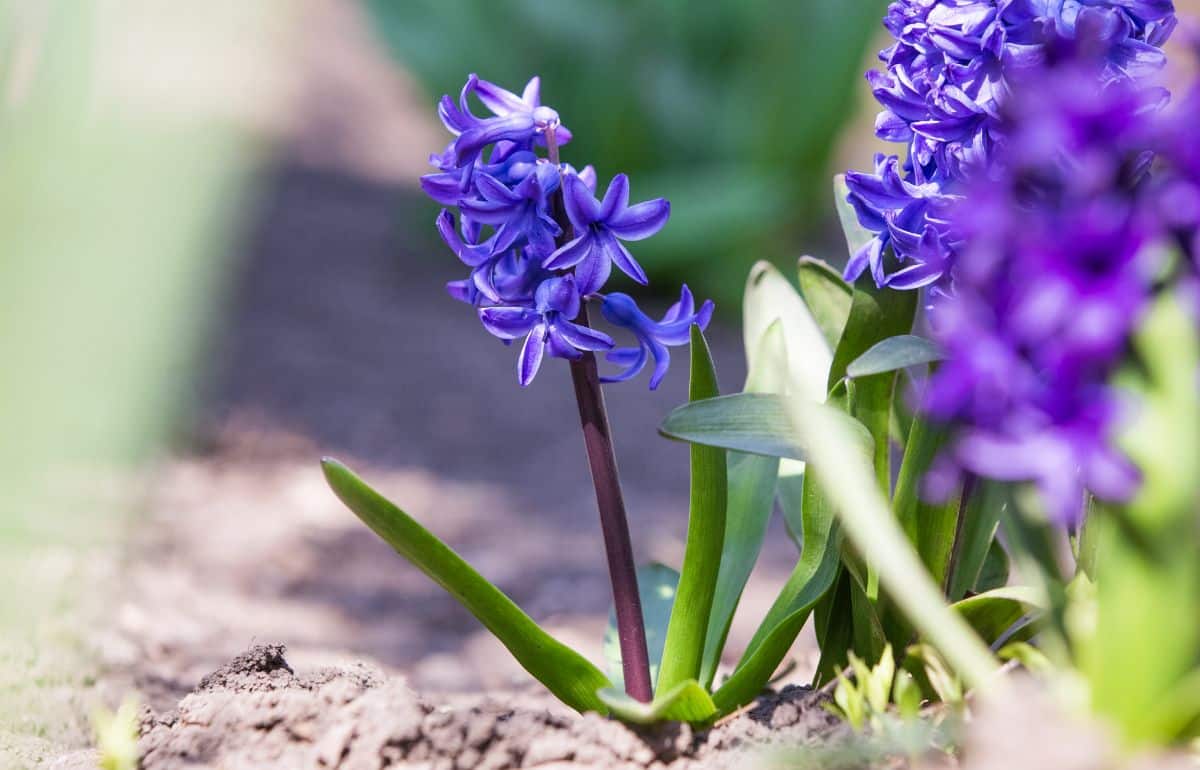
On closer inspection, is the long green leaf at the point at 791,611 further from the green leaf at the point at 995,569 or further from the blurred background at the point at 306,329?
the blurred background at the point at 306,329

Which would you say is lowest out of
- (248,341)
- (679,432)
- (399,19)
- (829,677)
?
(829,677)

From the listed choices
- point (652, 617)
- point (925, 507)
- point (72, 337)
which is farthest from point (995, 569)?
point (72, 337)

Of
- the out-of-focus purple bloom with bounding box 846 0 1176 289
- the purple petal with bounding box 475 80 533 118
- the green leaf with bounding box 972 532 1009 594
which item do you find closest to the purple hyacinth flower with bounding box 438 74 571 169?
the purple petal with bounding box 475 80 533 118

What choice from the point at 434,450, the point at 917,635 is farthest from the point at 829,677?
the point at 434,450

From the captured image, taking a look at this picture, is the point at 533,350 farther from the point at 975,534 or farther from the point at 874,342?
the point at 975,534

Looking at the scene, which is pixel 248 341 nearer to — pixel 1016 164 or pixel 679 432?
pixel 679 432

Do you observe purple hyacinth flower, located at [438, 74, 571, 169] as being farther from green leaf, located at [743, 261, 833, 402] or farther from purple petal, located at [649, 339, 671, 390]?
green leaf, located at [743, 261, 833, 402]

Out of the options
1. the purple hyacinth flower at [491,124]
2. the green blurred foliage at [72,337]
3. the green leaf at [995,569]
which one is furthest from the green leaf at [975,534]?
the green blurred foliage at [72,337]
